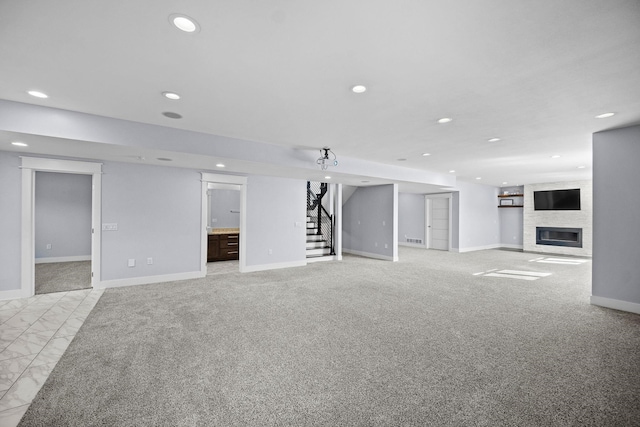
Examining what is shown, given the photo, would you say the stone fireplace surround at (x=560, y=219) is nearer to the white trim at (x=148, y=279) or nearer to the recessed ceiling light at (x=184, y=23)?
the white trim at (x=148, y=279)

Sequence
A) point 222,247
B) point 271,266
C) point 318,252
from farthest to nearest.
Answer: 1. point 318,252
2. point 222,247
3. point 271,266

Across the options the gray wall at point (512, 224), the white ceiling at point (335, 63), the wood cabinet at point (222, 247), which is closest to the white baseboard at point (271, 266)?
the wood cabinet at point (222, 247)

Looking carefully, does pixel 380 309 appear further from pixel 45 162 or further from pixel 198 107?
pixel 45 162

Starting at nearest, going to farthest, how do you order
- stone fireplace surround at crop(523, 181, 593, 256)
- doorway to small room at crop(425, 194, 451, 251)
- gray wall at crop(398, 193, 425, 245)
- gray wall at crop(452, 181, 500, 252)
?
stone fireplace surround at crop(523, 181, 593, 256), gray wall at crop(452, 181, 500, 252), doorway to small room at crop(425, 194, 451, 251), gray wall at crop(398, 193, 425, 245)

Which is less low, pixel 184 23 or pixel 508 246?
pixel 184 23

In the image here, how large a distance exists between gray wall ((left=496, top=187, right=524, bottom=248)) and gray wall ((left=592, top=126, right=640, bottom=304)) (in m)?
7.98

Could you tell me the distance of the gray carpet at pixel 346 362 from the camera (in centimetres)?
191

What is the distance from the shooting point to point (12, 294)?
443 centimetres

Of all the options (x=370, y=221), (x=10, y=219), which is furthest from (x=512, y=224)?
(x=10, y=219)

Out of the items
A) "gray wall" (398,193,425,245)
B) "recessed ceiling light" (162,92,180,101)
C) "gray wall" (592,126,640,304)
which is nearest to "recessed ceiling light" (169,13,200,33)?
"recessed ceiling light" (162,92,180,101)

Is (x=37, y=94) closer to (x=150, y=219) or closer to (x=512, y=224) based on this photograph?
(x=150, y=219)

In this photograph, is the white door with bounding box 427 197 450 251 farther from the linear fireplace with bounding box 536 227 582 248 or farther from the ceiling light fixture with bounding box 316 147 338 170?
the ceiling light fixture with bounding box 316 147 338 170

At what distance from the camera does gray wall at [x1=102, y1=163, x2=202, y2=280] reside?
16.8 ft

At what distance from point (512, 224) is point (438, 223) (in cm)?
330
